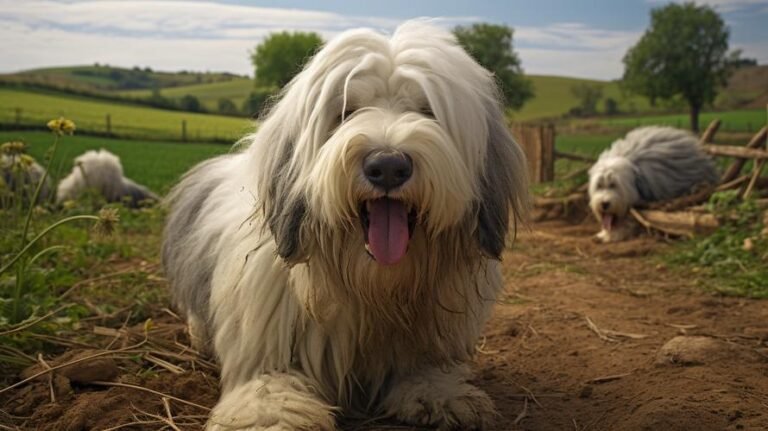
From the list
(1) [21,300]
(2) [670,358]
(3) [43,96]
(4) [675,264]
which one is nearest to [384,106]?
(2) [670,358]

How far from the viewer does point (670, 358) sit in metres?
4.00

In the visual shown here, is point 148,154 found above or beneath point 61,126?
beneath

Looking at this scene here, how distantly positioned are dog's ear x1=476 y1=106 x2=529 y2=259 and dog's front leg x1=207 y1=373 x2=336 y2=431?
0.93m

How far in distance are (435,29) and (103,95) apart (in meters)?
10.7

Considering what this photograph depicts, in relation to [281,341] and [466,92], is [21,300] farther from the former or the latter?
[466,92]

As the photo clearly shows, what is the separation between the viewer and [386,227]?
2.80 metres

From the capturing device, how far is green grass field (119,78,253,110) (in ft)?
52.0

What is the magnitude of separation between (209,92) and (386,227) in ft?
54.8

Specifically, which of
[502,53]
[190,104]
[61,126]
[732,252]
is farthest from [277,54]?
[61,126]

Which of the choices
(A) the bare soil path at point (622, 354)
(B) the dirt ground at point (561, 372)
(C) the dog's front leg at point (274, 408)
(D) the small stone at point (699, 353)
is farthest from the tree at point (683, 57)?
(C) the dog's front leg at point (274, 408)

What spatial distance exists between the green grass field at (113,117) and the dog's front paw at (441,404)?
5.26 metres

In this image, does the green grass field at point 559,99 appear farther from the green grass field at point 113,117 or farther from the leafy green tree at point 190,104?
the green grass field at point 113,117

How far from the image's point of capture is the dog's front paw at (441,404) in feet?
10.4

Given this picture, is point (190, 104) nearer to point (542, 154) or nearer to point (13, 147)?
point (542, 154)
